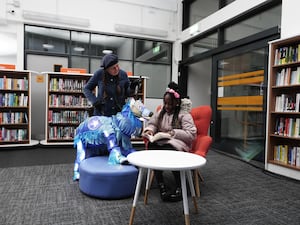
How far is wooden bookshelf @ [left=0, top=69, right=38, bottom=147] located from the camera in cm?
454

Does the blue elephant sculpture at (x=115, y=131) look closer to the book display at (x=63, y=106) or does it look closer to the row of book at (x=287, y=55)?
the row of book at (x=287, y=55)

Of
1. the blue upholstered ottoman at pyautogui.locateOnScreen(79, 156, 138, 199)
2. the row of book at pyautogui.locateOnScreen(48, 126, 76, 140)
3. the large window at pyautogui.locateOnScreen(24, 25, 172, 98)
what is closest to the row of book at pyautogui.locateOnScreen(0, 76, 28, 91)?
the large window at pyautogui.locateOnScreen(24, 25, 172, 98)

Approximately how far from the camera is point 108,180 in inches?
83.4

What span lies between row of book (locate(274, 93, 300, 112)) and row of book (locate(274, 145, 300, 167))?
494 mm

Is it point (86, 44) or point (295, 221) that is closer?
point (295, 221)

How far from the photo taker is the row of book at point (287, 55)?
3027 millimetres

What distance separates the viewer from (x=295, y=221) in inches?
72.5

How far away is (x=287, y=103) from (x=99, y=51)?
4244 millimetres

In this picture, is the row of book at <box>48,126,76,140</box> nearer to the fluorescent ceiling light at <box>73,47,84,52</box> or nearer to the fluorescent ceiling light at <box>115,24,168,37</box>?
the fluorescent ceiling light at <box>73,47,84,52</box>

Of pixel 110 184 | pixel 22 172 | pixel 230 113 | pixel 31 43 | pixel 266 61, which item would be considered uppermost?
pixel 31 43

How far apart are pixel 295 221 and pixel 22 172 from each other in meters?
3.05

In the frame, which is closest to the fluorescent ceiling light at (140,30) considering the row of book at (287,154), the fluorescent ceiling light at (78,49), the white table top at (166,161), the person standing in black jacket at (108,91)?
the fluorescent ceiling light at (78,49)

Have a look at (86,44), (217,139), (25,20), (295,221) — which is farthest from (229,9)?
(25,20)

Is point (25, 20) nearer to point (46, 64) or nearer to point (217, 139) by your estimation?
point (46, 64)
